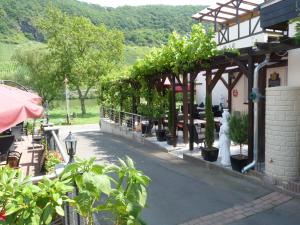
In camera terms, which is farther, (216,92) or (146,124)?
(216,92)

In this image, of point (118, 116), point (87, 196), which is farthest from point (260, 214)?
point (118, 116)

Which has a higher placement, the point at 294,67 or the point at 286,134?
the point at 294,67

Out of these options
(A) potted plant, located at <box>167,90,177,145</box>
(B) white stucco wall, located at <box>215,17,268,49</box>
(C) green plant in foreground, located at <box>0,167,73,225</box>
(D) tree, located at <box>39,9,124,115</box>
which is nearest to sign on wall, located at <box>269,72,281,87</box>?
(B) white stucco wall, located at <box>215,17,268,49</box>

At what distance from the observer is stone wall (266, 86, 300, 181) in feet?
22.1

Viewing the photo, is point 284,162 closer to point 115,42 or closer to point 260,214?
point 260,214

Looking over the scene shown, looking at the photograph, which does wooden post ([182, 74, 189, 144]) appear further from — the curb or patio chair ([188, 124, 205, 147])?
the curb

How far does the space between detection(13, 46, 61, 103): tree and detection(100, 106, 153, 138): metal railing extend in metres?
14.3

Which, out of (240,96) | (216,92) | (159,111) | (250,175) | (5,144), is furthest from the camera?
(216,92)

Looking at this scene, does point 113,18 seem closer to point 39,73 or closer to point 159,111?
point 39,73

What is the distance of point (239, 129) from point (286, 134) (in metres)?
1.56

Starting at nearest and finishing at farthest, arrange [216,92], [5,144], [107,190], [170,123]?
→ [107,190], [5,144], [170,123], [216,92]

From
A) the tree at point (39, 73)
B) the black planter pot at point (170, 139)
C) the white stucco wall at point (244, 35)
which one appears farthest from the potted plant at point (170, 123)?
the tree at point (39, 73)

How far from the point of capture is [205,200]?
6629 mm

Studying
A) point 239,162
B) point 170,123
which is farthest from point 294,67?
point 170,123
